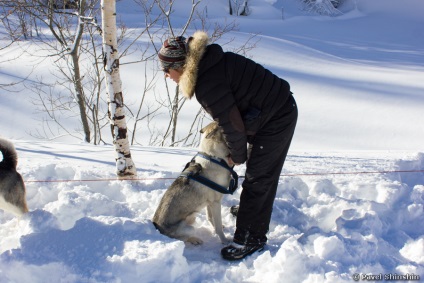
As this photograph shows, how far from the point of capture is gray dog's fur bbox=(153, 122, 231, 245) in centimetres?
336

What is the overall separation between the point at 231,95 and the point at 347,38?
1067 inches

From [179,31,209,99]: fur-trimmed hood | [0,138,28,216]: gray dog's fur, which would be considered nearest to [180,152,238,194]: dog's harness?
[179,31,209,99]: fur-trimmed hood

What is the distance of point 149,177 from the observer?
4.61 m

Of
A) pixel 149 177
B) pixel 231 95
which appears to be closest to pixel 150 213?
pixel 149 177

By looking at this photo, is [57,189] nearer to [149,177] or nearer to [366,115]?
[149,177]

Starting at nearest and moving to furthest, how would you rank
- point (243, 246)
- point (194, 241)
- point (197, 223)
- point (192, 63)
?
point (192, 63), point (243, 246), point (194, 241), point (197, 223)

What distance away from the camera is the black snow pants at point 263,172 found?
311cm

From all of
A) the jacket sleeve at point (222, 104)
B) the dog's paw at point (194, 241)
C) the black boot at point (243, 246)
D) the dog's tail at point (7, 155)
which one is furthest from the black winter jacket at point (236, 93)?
the dog's tail at point (7, 155)

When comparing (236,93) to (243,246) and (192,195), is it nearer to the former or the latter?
(192,195)

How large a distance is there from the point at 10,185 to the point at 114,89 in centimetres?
154

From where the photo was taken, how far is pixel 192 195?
3414mm

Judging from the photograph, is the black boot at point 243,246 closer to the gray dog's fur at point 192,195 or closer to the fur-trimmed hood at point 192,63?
the gray dog's fur at point 192,195

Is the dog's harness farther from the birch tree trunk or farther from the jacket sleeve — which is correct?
the birch tree trunk

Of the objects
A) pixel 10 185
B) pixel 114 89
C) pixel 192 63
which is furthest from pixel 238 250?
pixel 114 89
